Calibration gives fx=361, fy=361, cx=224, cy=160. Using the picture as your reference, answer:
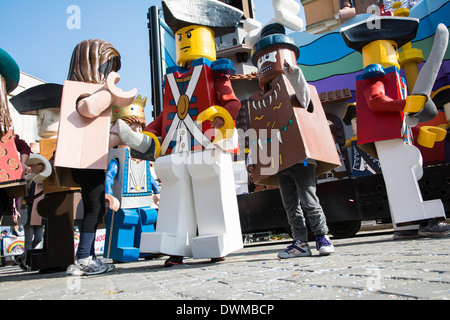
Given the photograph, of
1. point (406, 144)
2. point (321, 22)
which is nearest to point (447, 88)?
point (406, 144)

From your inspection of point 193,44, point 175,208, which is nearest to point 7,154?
point 175,208

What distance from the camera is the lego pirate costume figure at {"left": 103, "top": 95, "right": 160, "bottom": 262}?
390 centimetres

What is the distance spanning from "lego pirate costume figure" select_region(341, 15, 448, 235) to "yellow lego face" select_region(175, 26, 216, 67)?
1.53m

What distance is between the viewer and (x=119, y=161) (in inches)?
159

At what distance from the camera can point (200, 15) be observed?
336 cm

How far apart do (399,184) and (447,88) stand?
2143 mm

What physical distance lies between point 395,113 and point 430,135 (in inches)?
16.5

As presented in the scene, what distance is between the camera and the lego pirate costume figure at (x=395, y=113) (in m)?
3.13

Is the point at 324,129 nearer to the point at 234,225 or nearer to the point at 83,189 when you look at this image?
the point at 234,225

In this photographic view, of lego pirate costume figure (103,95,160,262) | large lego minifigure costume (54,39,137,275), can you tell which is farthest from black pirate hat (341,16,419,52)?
lego pirate costume figure (103,95,160,262)

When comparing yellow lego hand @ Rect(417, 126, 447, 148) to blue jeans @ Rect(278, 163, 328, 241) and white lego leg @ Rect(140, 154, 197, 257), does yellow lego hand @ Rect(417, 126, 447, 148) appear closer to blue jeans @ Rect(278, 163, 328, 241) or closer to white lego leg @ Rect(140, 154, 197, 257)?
blue jeans @ Rect(278, 163, 328, 241)

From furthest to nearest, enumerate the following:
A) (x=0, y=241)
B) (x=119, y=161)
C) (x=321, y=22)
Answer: (x=321, y=22) < (x=0, y=241) < (x=119, y=161)

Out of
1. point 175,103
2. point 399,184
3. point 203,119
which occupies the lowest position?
point 399,184

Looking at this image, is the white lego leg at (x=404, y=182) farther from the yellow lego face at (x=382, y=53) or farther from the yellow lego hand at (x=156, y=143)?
the yellow lego hand at (x=156, y=143)
